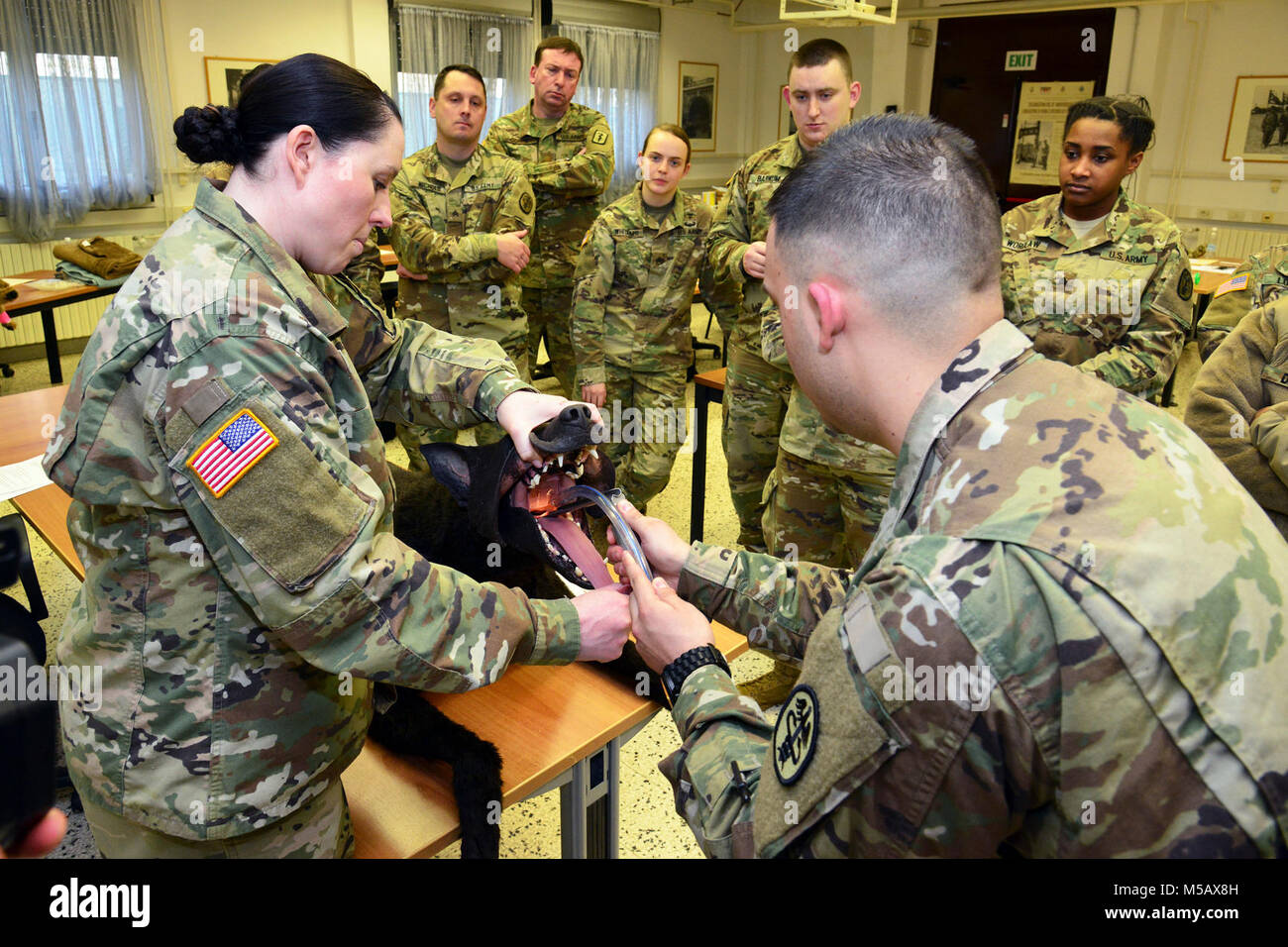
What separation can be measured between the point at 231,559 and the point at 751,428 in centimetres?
267

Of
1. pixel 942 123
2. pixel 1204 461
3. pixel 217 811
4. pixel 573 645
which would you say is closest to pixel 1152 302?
pixel 942 123

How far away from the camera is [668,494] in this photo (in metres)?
4.58

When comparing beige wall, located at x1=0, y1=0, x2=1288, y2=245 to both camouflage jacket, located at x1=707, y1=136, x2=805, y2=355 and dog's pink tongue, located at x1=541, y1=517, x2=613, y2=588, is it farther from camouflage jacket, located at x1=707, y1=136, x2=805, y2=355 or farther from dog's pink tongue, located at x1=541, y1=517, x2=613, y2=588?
Answer: dog's pink tongue, located at x1=541, y1=517, x2=613, y2=588

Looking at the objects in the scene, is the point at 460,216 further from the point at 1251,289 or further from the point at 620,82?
the point at 620,82

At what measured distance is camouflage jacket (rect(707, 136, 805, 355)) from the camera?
316cm

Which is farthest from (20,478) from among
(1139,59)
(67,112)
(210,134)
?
(1139,59)

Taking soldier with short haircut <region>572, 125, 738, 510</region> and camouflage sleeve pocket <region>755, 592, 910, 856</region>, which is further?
soldier with short haircut <region>572, 125, 738, 510</region>

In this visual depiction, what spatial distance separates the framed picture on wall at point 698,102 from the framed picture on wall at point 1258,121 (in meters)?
4.99

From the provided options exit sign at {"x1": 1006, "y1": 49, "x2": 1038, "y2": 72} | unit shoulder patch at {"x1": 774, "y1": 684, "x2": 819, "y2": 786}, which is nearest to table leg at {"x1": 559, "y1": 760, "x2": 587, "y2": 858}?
unit shoulder patch at {"x1": 774, "y1": 684, "x2": 819, "y2": 786}

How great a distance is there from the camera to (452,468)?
60.6 inches

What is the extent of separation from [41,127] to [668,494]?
5.00m

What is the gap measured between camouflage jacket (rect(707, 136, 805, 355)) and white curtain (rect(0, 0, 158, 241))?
5.02 metres

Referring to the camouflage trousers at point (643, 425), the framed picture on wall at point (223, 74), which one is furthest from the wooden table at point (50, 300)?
the camouflage trousers at point (643, 425)

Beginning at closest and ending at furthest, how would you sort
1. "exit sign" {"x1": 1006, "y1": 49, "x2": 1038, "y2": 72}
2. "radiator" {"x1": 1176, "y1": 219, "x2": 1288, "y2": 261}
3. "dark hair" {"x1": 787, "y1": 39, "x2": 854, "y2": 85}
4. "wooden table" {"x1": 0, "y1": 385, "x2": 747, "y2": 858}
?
"wooden table" {"x1": 0, "y1": 385, "x2": 747, "y2": 858}, "dark hair" {"x1": 787, "y1": 39, "x2": 854, "y2": 85}, "radiator" {"x1": 1176, "y1": 219, "x2": 1288, "y2": 261}, "exit sign" {"x1": 1006, "y1": 49, "x2": 1038, "y2": 72}
